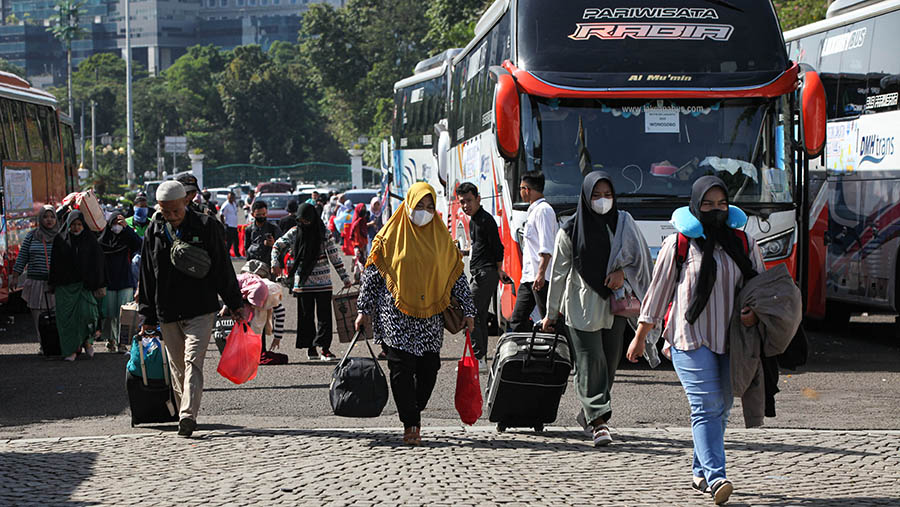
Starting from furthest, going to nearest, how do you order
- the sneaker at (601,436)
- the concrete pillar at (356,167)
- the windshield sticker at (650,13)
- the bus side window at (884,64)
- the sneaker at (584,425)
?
the concrete pillar at (356,167), the bus side window at (884,64), the windshield sticker at (650,13), the sneaker at (584,425), the sneaker at (601,436)

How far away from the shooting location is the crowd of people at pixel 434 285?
6.77 meters

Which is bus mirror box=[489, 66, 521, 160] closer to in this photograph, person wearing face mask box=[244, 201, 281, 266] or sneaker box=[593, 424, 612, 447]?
person wearing face mask box=[244, 201, 281, 266]

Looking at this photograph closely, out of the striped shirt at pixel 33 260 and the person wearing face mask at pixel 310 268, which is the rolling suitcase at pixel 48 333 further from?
the person wearing face mask at pixel 310 268

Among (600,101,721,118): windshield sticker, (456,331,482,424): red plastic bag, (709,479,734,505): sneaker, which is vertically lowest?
(709,479,734,505): sneaker

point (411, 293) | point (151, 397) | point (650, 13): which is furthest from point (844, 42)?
point (151, 397)

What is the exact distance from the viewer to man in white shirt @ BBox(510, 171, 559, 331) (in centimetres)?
1078

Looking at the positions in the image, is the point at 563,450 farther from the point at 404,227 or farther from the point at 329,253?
the point at 329,253

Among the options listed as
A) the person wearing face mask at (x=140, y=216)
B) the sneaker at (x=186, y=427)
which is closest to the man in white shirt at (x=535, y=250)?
the sneaker at (x=186, y=427)

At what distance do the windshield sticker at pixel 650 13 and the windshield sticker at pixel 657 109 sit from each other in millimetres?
1025

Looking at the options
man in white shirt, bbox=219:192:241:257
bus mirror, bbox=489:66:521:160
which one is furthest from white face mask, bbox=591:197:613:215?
man in white shirt, bbox=219:192:241:257

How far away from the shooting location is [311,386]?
38.2 ft

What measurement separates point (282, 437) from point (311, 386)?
2838mm

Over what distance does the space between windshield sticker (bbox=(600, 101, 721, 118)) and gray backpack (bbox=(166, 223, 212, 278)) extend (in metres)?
5.01

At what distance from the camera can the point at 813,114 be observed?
12430mm
